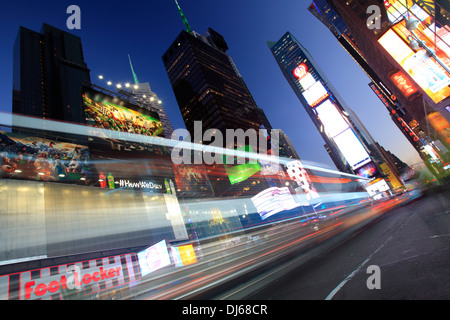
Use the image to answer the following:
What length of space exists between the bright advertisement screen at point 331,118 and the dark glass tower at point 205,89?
183 ft

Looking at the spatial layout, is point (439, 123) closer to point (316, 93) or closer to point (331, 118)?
point (331, 118)

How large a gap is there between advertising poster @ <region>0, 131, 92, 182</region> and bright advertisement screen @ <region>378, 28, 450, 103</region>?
133 ft

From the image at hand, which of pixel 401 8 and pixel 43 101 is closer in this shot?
pixel 401 8

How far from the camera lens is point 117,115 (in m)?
37.8

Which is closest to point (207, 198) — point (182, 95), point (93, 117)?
point (93, 117)

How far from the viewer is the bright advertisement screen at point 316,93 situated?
43.5 metres

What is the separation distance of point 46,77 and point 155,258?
7698 cm

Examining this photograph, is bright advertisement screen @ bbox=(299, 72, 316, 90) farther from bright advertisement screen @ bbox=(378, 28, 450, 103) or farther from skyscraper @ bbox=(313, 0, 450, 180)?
bright advertisement screen @ bbox=(378, 28, 450, 103)

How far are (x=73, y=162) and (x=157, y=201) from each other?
14346mm

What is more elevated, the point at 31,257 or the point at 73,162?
the point at 73,162

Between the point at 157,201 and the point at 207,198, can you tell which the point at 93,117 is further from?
the point at 207,198

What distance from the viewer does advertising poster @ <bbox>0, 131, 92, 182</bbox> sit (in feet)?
72.2

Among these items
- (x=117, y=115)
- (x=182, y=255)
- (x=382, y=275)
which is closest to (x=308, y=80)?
(x=117, y=115)
